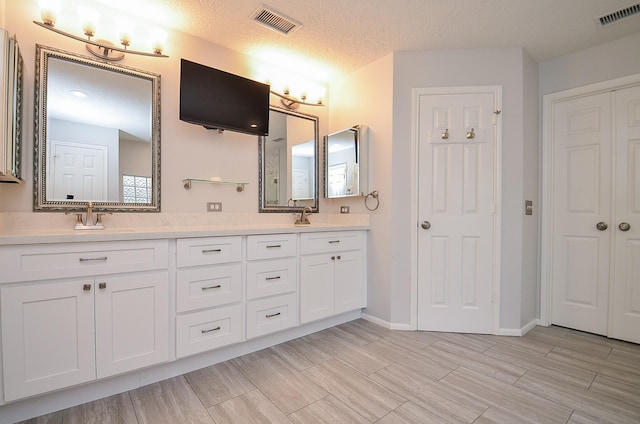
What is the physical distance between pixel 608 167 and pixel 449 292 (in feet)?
5.69

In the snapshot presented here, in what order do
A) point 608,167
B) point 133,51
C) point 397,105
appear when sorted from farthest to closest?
point 397,105 < point 608,167 < point 133,51

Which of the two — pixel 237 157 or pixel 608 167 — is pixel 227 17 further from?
pixel 608 167

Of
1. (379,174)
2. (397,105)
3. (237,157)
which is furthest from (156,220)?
(397,105)

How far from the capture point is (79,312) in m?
1.48

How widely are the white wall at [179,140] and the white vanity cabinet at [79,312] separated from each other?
1.95ft

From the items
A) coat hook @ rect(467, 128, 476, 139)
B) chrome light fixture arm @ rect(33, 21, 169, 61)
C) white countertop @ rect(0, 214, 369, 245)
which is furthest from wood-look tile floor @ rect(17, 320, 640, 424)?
chrome light fixture arm @ rect(33, 21, 169, 61)

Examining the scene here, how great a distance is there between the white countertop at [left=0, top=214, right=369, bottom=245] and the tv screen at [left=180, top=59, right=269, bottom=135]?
777mm

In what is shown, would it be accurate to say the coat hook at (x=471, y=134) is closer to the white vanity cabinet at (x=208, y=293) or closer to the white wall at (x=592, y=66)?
the white wall at (x=592, y=66)

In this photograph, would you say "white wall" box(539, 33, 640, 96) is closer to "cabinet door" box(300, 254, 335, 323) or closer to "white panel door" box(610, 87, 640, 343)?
"white panel door" box(610, 87, 640, 343)

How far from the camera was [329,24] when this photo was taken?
2223mm

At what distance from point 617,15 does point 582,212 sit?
5.07ft

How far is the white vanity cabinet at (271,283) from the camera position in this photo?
207 cm

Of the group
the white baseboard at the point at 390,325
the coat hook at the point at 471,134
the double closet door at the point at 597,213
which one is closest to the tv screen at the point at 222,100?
the coat hook at the point at 471,134

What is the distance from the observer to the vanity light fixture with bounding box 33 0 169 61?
1.75 metres
